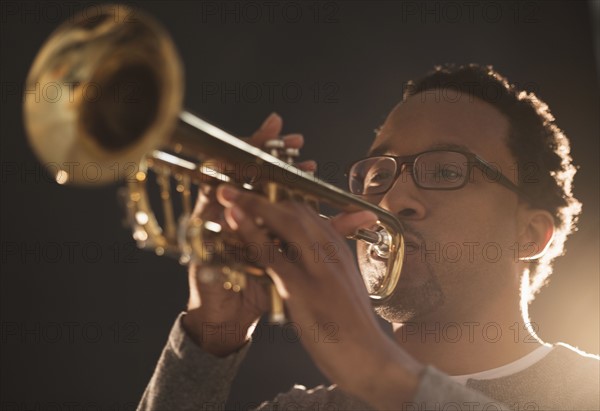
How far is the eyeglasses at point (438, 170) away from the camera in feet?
6.68

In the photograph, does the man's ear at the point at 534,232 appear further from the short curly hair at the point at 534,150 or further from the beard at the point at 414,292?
the beard at the point at 414,292

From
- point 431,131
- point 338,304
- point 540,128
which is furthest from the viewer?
point 540,128

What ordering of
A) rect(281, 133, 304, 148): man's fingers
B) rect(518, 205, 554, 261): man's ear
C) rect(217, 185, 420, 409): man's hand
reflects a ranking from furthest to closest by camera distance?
rect(518, 205, 554, 261): man's ear, rect(281, 133, 304, 148): man's fingers, rect(217, 185, 420, 409): man's hand

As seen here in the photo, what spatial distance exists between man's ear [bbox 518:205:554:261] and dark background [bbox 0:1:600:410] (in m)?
1.09

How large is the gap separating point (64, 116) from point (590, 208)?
104 inches

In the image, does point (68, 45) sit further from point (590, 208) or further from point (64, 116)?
point (590, 208)

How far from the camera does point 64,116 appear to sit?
1.24m

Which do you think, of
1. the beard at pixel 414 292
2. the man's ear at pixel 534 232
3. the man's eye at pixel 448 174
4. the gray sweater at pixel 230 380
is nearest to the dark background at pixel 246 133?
the man's ear at pixel 534 232

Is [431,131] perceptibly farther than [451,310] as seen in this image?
Yes

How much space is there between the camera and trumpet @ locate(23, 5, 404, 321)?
1.18m

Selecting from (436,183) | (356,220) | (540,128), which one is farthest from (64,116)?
(540,128)

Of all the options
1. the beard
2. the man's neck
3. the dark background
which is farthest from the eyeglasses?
the dark background

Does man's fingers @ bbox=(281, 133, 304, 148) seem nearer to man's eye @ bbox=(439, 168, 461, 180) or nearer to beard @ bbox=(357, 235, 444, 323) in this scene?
beard @ bbox=(357, 235, 444, 323)

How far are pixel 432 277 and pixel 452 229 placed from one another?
0.53 feet
